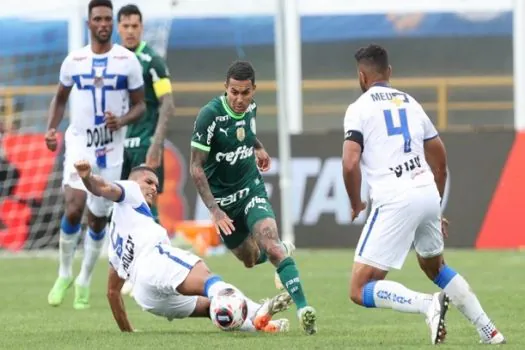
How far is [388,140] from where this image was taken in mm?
9664

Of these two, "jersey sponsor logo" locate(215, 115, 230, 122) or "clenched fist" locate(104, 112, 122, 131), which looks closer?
"jersey sponsor logo" locate(215, 115, 230, 122)

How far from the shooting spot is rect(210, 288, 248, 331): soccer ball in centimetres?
977

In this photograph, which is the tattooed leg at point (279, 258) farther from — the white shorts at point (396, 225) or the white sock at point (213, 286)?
the white shorts at point (396, 225)

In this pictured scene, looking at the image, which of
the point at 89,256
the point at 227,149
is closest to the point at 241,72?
the point at 227,149

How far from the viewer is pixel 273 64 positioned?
84.8ft

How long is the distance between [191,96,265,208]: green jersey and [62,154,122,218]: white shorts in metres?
2.09

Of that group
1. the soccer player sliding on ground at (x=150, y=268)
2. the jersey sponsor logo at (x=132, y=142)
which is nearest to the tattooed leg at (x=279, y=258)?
the soccer player sliding on ground at (x=150, y=268)

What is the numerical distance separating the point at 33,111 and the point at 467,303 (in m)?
15.5

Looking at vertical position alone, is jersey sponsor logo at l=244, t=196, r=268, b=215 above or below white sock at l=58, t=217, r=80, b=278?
above

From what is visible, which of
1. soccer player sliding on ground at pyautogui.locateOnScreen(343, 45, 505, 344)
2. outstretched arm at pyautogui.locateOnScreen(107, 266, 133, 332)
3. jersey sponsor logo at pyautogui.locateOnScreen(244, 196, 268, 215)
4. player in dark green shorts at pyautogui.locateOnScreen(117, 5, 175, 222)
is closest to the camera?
soccer player sliding on ground at pyautogui.locateOnScreen(343, 45, 505, 344)

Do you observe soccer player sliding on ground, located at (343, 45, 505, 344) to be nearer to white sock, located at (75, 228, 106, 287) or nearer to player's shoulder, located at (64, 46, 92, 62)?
white sock, located at (75, 228, 106, 287)

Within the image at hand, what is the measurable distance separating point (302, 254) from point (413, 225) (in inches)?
444

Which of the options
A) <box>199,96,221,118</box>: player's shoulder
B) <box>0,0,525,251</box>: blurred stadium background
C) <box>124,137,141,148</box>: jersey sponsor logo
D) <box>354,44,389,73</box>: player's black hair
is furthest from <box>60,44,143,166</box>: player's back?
<box>0,0,525,251</box>: blurred stadium background

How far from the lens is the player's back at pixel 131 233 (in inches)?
404
